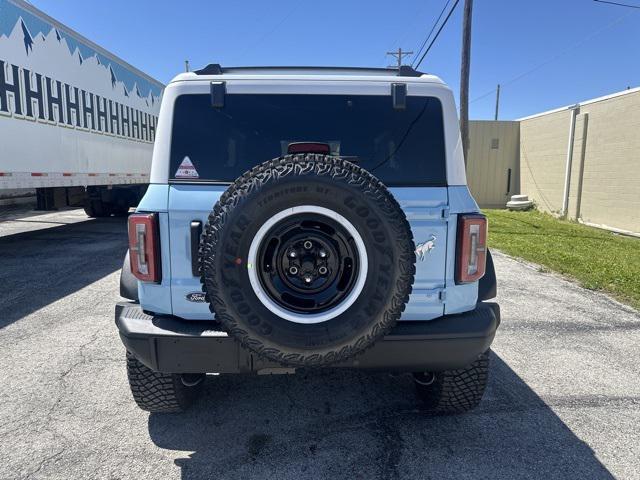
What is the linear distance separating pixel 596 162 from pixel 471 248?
47.6 feet

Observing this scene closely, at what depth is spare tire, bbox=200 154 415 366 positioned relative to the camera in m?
2.04

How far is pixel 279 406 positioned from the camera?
3.09m

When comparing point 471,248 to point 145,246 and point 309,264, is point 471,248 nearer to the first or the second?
point 309,264

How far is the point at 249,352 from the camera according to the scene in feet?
7.32

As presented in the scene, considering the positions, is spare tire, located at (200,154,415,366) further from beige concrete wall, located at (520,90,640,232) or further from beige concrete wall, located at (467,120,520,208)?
beige concrete wall, located at (467,120,520,208)

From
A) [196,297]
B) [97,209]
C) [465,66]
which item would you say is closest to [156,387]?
[196,297]

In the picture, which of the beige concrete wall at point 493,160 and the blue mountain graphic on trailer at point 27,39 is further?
the beige concrete wall at point 493,160

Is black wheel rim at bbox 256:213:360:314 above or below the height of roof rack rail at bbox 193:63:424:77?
below

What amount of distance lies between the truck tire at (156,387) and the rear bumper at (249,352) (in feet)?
1.35

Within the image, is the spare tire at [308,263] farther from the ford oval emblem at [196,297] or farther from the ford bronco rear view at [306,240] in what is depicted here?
the ford oval emblem at [196,297]

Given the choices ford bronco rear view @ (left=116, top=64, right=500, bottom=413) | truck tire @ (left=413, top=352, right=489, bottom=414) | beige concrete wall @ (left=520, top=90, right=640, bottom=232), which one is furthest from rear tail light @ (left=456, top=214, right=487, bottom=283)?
beige concrete wall @ (left=520, top=90, right=640, bottom=232)

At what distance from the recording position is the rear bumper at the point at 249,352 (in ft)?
7.48

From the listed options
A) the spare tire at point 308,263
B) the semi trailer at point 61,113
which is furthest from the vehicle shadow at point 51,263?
the spare tire at point 308,263

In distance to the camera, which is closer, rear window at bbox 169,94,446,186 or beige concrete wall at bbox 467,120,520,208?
rear window at bbox 169,94,446,186
